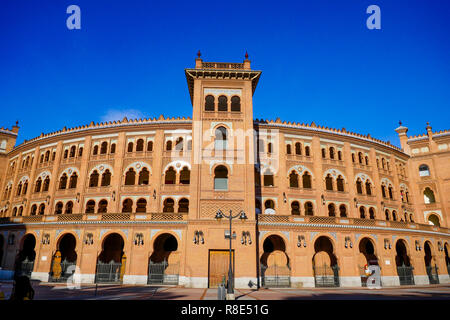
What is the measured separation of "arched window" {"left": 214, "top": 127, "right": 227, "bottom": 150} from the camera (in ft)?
83.5

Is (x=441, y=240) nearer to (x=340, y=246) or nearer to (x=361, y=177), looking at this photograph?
(x=361, y=177)

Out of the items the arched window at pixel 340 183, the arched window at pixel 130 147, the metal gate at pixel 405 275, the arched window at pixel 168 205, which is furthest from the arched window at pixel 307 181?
the arched window at pixel 130 147

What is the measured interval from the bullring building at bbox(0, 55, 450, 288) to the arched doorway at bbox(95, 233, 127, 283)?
0.13 metres

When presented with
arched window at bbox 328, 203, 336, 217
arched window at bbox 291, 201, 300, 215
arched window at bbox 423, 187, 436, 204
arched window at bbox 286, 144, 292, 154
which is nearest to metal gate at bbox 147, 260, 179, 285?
arched window at bbox 291, 201, 300, 215

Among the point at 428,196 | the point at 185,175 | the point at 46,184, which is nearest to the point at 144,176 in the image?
the point at 185,175

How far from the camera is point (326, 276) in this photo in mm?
26031

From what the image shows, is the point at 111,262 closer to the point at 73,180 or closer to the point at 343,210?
the point at 73,180

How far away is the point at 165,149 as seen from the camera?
3170 cm

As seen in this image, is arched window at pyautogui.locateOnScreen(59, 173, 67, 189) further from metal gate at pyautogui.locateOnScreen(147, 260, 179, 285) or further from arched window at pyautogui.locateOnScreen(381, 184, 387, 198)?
arched window at pyautogui.locateOnScreen(381, 184, 387, 198)

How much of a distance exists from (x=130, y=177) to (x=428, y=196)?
3995cm

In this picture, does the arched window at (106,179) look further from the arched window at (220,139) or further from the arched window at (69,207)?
the arched window at (220,139)

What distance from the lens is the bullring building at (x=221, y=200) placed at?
79.5 ft

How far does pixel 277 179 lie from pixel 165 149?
12.8m
